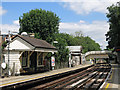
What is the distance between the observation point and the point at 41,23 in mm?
49156

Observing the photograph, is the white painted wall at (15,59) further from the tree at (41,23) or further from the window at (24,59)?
the tree at (41,23)

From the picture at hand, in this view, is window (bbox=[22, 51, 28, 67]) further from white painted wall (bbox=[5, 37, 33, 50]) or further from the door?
the door

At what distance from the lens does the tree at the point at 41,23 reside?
49250mm

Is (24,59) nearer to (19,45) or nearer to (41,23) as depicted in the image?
(19,45)

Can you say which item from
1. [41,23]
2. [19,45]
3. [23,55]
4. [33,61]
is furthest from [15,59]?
[41,23]

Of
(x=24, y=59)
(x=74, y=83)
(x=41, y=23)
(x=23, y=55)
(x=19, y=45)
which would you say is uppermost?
(x=41, y=23)

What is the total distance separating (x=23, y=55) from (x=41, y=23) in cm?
2382

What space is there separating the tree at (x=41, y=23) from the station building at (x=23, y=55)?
19.6 m

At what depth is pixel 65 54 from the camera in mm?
41688

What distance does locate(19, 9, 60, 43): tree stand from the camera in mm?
49250

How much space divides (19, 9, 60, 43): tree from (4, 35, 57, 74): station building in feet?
64.3

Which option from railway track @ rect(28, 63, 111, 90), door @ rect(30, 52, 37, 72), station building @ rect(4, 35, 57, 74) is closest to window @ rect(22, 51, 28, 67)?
station building @ rect(4, 35, 57, 74)

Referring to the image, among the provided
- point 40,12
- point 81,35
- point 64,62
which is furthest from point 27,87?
point 81,35

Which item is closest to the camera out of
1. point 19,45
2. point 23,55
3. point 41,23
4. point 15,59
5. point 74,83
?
point 74,83
